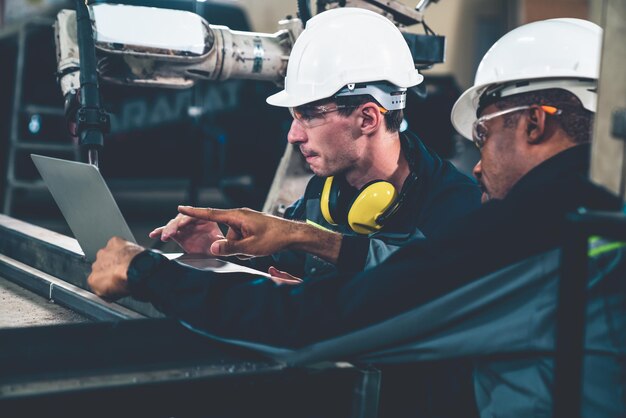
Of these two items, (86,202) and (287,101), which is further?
(287,101)

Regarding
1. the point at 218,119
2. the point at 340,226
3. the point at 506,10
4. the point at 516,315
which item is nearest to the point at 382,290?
the point at 516,315

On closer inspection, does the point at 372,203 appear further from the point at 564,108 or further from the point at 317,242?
the point at 564,108

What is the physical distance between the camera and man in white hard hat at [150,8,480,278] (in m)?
2.15

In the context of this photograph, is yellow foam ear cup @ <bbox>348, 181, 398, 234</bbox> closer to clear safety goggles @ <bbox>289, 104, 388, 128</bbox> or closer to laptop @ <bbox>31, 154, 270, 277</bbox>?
clear safety goggles @ <bbox>289, 104, 388, 128</bbox>

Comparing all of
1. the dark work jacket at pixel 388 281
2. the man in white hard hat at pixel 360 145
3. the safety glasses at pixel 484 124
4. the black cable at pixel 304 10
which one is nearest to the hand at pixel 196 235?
the man in white hard hat at pixel 360 145

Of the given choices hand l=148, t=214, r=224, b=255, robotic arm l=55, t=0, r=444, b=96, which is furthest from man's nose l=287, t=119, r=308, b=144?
robotic arm l=55, t=0, r=444, b=96

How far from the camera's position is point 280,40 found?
114 inches

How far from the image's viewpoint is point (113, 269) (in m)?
1.47

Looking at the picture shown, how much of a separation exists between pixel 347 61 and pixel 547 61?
770mm

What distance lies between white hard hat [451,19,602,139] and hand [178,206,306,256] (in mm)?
584

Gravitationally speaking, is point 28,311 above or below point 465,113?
below

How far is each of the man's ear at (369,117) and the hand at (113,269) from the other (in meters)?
1.01

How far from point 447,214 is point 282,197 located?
135 centimetres

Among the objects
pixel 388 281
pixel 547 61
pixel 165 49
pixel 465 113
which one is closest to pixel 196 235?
pixel 165 49
